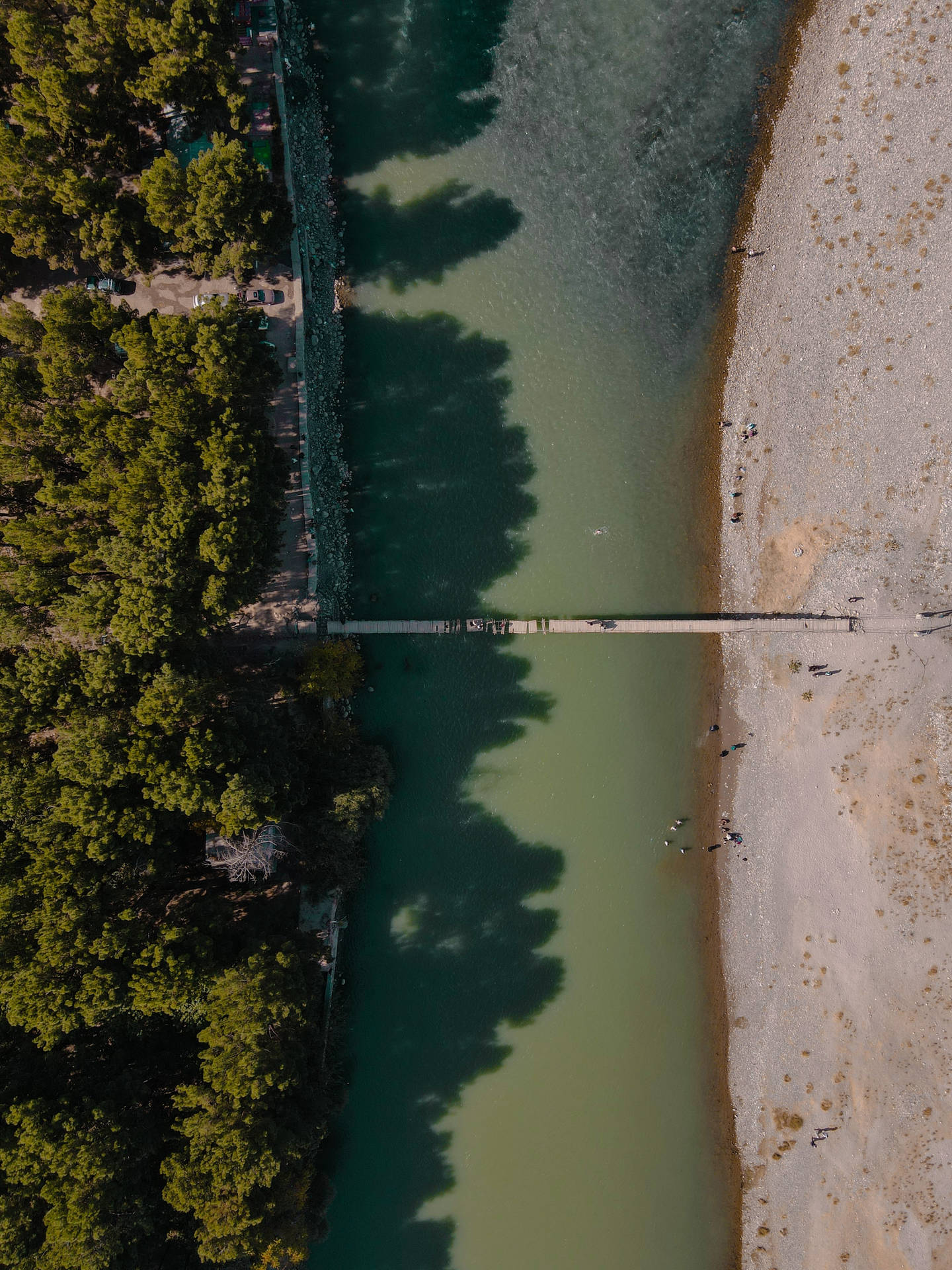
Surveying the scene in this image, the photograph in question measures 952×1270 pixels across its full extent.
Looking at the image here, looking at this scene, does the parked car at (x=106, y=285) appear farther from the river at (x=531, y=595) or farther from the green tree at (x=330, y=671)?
the green tree at (x=330, y=671)

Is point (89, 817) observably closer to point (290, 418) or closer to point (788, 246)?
point (290, 418)

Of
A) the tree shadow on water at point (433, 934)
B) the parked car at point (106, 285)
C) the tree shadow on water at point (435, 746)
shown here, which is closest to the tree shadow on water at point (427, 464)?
the tree shadow on water at point (435, 746)

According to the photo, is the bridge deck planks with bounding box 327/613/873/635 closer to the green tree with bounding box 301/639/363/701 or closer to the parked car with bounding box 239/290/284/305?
the green tree with bounding box 301/639/363/701

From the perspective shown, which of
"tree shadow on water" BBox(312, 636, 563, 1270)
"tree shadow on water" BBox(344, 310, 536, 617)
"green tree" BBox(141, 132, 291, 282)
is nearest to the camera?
"green tree" BBox(141, 132, 291, 282)

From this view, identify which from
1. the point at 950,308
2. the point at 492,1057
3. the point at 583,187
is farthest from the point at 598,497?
the point at 492,1057

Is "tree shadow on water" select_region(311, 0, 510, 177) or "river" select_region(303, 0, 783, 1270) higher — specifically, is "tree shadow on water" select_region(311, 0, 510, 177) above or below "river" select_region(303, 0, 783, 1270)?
above

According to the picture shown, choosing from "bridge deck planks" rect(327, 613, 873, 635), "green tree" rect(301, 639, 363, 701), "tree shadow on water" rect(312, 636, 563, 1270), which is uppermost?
"bridge deck planks" rect(327, 613, 873, 635)

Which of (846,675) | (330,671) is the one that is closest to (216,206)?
(330,671)

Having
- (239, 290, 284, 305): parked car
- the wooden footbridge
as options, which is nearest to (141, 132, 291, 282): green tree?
(239, 290, 284, 305): parked car
